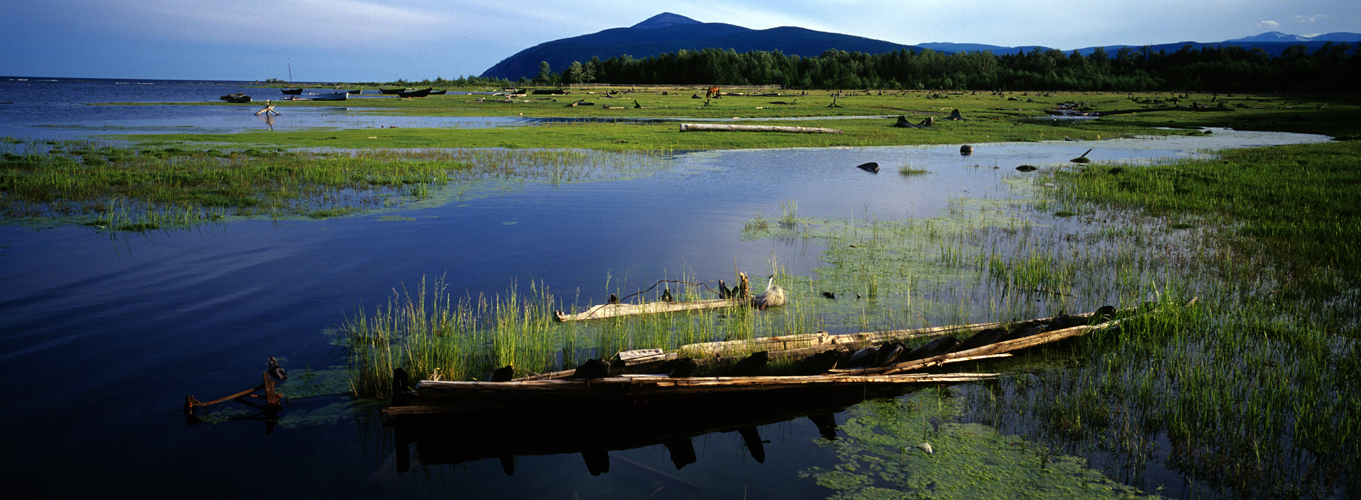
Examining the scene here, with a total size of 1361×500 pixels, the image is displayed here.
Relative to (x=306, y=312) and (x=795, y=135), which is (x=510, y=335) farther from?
(x=795, y=135)

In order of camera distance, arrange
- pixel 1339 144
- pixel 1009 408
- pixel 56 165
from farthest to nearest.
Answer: pixel 1339 144 < pixel 56 165 < pixel 1009 408

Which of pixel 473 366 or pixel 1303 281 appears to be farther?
pixel 1303 281

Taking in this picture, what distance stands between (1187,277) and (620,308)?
32.0 ft

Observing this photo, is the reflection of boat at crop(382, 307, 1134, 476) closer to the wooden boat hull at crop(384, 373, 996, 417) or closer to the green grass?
the wooden boat hull at crop(384, 373, 996, 417)

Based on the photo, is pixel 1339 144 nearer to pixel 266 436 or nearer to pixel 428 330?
pixel 428 330

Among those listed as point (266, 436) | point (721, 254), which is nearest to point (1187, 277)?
point (721, 254)

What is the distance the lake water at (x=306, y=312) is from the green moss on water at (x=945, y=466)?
15.0 inches

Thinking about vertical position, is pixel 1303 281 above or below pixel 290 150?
below

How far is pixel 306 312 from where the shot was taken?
10305mm

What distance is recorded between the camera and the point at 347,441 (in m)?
6.70

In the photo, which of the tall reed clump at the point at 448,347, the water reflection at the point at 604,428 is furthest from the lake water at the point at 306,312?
the tall reed clump at the point at 448,347

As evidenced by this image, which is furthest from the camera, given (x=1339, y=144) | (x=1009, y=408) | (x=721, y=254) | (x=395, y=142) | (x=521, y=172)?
(x=395, y=142)

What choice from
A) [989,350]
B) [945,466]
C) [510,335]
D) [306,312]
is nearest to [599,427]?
[510,335]

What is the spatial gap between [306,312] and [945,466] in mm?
9013
